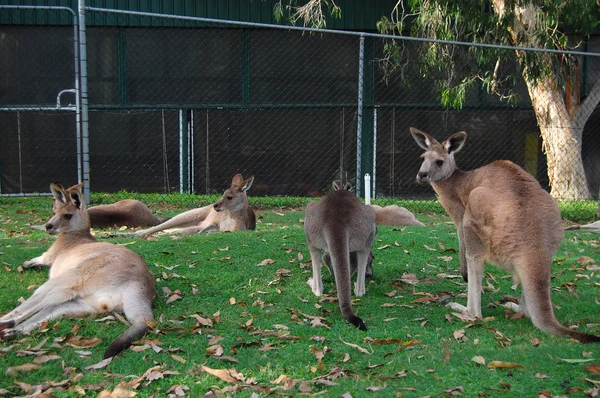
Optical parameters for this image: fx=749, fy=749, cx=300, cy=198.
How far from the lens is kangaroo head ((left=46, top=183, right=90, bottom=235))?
661 cm

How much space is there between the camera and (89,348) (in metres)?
4.73

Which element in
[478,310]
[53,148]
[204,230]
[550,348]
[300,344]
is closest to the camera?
[550,348]

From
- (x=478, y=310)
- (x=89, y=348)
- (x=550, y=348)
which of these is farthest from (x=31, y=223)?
(x=550, y=348)

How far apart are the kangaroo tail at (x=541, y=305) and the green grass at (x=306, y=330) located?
10 cm

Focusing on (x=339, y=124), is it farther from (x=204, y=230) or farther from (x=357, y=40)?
(x=204, y=230)

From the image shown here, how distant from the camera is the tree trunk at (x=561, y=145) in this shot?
1308cm

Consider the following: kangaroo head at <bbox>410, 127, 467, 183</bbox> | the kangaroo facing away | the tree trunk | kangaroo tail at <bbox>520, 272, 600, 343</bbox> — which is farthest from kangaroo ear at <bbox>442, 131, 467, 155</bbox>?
the tree trunk

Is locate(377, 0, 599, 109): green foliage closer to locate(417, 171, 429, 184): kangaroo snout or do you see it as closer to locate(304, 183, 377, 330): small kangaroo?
locate(417, 171, 429, 184): kangaroo snout

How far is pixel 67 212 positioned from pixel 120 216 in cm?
281

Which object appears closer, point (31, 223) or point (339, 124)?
point (31, 223)

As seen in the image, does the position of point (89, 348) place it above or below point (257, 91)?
below

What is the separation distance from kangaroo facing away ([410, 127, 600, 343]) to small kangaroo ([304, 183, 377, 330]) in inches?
30.2

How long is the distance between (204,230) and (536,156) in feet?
23.9

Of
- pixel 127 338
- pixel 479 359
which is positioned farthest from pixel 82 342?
pixel 479 359
